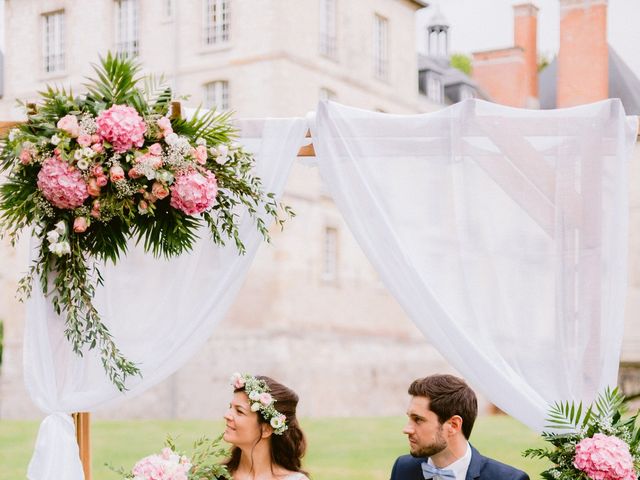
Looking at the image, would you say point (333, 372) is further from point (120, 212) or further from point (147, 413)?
point (120, 212)

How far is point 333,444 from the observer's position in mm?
24078

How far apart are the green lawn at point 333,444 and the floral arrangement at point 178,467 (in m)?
18.6

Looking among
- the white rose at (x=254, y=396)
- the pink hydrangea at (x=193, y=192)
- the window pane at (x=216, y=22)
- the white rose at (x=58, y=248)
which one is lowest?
the white rose at (x=254, y=396)

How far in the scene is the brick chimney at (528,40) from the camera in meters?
26.9

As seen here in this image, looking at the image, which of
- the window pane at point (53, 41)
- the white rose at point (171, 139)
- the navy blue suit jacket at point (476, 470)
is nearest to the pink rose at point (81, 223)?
the white rose at point (171, 139)

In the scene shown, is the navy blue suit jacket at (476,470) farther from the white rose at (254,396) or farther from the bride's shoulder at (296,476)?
the white rose at (254,396)

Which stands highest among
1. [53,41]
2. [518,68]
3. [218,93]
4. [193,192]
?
[53,41]

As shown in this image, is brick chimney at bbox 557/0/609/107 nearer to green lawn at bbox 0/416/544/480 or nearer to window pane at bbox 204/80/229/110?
window pane at bbox 204/80/229/110

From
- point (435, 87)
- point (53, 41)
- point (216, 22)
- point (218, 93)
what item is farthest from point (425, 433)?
point (53, 41)

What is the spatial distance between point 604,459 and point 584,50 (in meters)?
20.7

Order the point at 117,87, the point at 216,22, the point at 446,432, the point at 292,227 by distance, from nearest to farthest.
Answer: the point at 446,432
the point at 117,87
the point at 292,227
the point at 216,22

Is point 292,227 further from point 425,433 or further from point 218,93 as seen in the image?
point 425,433

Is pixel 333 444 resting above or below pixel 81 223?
below

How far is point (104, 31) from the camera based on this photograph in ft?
86.0
